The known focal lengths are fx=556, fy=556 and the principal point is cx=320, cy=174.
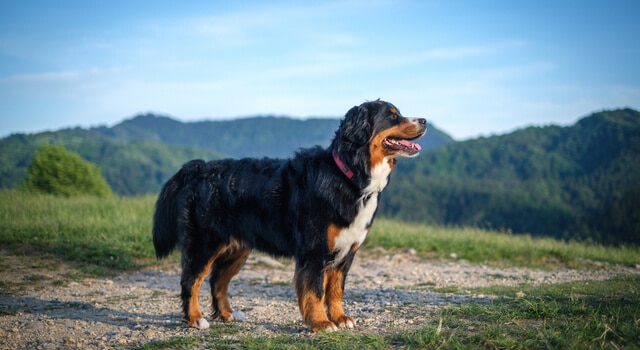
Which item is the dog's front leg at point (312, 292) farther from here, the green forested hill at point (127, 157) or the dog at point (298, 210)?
the green forested hill at point (127, 157)

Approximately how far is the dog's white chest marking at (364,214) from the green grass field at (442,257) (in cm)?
96

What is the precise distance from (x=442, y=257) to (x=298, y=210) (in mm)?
7337

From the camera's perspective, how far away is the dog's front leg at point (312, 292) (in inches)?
234

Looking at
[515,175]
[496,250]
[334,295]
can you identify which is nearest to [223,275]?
[334,295]

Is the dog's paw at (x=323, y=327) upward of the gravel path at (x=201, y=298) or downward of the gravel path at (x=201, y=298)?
upward

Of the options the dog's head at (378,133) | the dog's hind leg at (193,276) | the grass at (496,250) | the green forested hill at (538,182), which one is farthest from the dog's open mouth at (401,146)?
the green forested hill at (538,182)

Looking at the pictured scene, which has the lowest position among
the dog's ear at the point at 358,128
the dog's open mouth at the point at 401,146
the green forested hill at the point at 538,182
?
the green forested hill at the point at 538,182

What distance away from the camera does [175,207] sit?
7.18 meters

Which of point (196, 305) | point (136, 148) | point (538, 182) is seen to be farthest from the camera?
point (136, 148)

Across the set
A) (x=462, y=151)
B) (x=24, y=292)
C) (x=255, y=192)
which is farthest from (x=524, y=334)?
(x=462, y=151)

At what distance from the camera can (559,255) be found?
13.3 m

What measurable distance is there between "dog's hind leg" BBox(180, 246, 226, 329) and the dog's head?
84.0 inches

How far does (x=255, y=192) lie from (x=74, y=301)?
3.59 m

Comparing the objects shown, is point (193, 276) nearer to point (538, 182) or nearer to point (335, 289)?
point (335, 289)
